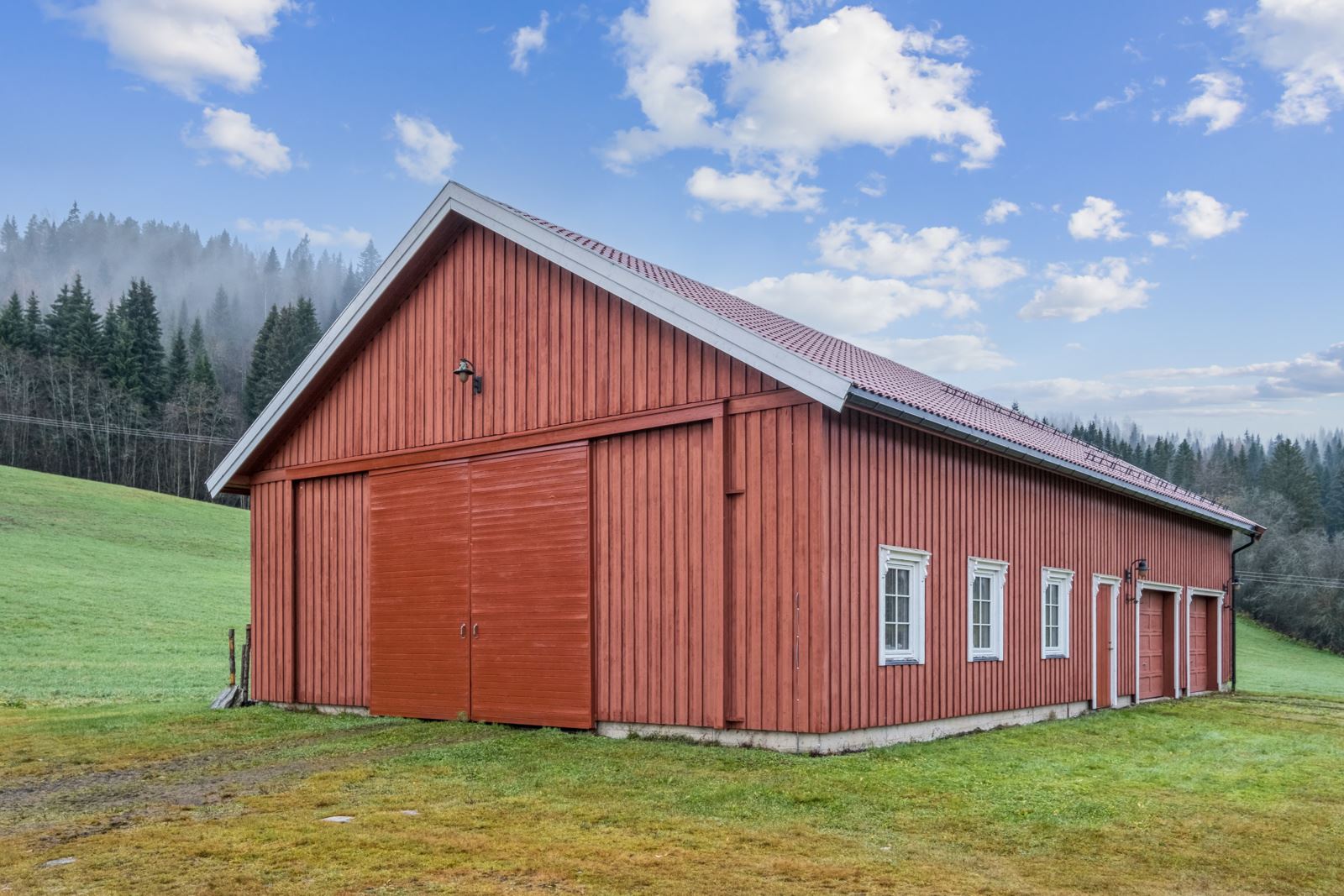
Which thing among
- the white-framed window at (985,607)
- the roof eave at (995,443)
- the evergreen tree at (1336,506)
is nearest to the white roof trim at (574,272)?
the roof eave at (995,443)

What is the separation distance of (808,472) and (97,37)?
160 ft

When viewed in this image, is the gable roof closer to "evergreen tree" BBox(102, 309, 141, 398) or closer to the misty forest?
the misty forest

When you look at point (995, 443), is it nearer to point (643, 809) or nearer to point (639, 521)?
point (639, 521)

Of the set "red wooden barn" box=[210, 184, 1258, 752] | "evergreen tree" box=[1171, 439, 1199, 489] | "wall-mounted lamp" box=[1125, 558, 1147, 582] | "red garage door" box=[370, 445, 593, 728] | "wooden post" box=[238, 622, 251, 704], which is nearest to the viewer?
"red wooden barn" box=[210, 184, 1258, 752]

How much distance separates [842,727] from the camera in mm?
10773

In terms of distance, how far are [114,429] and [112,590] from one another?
113 ft

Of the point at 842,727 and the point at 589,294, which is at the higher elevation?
the point at 589,294

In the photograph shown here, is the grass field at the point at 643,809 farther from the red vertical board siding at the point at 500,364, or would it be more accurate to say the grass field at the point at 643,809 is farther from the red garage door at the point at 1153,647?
the red vertical board siding at the point at 500,364

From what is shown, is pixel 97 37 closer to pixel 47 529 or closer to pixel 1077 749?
pixel 47 529

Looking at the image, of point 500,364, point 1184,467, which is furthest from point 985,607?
point 1184,467

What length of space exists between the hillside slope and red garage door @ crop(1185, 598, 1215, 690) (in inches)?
721

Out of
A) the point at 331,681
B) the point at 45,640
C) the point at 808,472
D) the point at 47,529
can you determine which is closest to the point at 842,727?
the point at 808,472

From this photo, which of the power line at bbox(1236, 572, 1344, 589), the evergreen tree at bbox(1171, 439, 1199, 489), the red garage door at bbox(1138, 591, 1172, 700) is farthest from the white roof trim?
the evergreen tree at bbox(1171, 439, 1199, 489)

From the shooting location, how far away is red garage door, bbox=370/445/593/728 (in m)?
12.6
